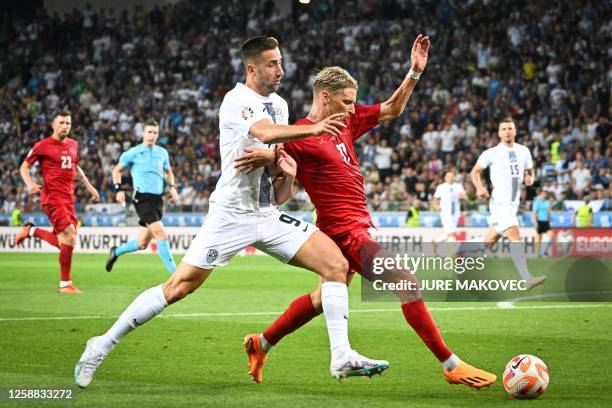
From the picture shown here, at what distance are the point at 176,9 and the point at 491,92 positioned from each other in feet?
49.3

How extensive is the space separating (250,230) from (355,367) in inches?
44.7

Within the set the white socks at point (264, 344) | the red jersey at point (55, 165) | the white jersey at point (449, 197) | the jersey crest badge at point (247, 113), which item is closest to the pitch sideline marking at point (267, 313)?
the red jersey at point (55, 165)

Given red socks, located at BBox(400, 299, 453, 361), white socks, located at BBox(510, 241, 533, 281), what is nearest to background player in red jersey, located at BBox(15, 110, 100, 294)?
white socks, located at BBox(510, 241, 533, 281)

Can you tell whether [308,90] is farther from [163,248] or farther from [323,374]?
[323,374]

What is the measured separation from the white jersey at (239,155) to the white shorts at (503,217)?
868 centimetres

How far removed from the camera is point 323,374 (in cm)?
709

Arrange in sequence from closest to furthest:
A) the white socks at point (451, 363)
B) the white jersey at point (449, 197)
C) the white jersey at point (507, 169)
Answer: the white socks at point (451, 363), the white jersey at point (507, 169), the white jersey at point (449, 197)

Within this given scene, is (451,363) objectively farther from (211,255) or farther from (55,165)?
(55,165)

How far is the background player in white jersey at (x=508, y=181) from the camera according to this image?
48.2 ft

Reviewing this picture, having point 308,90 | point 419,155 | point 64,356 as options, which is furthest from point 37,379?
point 308,90

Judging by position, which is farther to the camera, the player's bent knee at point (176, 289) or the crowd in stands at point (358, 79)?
the crowd in stands at point (358, 79)

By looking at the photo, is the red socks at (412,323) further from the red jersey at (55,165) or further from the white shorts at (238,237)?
the red jersey at (55,165)

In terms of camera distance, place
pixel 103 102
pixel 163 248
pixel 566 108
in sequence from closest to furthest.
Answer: pixel 163 248 → pixel 566 108 → pixel 103 102

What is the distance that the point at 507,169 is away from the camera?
1484 cm
